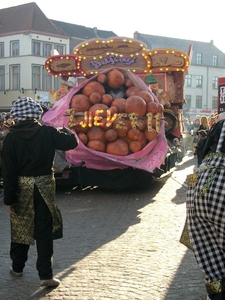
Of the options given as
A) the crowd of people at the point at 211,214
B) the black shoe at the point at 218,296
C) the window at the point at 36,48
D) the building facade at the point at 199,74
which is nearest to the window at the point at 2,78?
the window at the point at 36,48

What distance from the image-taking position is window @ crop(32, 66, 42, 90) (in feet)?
145

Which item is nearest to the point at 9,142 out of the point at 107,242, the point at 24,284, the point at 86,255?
the point at 24,284

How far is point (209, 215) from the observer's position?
3141 millimetres

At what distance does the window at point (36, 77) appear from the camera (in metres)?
A: 44.2

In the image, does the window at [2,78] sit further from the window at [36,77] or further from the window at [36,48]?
the window at [36,48]

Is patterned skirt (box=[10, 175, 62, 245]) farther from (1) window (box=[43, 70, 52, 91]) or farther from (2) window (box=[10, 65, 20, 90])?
Answer: (1) window (box=[43, 70, 52, 91])

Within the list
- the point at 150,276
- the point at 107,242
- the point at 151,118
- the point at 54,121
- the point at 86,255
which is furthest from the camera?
the point at 54,121

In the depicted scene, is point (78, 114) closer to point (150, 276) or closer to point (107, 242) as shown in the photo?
point (107, 242)

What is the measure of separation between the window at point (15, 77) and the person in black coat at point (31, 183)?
41.0 metres

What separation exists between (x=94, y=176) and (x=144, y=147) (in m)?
1.20

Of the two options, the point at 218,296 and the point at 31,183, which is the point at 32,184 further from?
the point at 218,296

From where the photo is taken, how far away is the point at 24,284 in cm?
453

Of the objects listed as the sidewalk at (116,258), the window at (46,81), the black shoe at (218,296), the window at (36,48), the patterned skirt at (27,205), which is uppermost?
the window at (36,48)

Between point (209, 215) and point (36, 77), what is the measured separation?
42.6m
